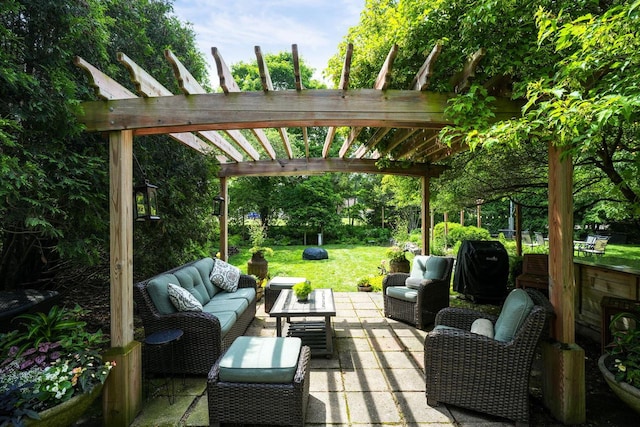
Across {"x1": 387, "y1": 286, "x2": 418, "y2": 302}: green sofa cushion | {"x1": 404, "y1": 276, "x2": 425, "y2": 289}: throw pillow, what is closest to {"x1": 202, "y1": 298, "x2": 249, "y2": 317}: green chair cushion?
{"x1": 387, "y1": 286, "x2": 418, "y2": 302}: green sofa cushion

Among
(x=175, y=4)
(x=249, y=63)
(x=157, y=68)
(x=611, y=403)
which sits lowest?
(x=611, y=403)

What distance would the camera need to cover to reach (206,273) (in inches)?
175

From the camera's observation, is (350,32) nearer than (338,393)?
No

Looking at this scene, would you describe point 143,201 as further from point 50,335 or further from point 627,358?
point 627,358

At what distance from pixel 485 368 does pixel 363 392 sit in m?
1.00

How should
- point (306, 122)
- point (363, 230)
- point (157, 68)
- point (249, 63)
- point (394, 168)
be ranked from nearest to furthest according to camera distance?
point (306, 122), point (157, 68), point (394, 168), point (363, 230), point (249, 63)

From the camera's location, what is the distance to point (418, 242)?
12.4 meters

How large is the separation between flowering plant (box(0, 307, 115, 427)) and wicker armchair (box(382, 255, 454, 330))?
339 cm

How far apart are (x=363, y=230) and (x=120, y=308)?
1322cm

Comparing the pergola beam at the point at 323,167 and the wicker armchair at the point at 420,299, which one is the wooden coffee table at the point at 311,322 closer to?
the wicker armchair at the point at 420,299

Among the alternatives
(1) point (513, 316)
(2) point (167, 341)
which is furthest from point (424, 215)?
(2) point (167, 341)

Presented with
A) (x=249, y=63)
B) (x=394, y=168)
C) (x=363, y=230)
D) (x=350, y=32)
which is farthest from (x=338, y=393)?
(x=249, y=63)

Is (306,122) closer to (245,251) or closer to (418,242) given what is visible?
(245,251)

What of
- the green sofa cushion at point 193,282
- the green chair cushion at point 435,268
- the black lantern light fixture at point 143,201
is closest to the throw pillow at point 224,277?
the green sofa cushion at point 193,282
